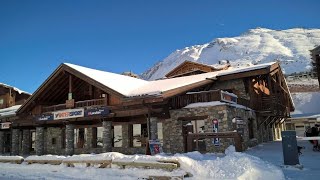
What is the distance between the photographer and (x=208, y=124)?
1752cm

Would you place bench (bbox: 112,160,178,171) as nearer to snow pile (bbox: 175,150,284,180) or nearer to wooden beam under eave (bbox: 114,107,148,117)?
snow pile (bbox: 175,150,284,180)

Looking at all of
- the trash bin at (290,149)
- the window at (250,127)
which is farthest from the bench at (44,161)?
the window at (250,127)

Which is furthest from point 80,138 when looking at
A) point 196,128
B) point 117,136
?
point 196,128

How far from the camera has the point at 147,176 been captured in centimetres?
902

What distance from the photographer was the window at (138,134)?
21222mm

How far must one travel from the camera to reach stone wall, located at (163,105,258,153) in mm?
17078

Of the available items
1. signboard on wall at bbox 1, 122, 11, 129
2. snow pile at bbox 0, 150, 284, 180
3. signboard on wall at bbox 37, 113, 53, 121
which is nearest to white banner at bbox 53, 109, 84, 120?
signboard on wall at bbox 37, 113, 53, 121

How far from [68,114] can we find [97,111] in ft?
8.29

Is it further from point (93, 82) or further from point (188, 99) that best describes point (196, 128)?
point (93, 82)

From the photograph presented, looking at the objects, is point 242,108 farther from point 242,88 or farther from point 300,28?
point 300,28

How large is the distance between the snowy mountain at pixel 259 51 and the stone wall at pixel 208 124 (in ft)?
217

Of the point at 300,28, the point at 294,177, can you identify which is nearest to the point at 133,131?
the point at 294,177

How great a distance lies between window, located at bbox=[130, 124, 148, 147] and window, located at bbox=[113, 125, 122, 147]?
1116 millimetres

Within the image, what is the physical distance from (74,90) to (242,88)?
12.1 metres
